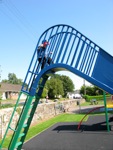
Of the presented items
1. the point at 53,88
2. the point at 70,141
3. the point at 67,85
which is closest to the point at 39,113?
the point at 70,141

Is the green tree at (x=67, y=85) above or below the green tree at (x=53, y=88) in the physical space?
above

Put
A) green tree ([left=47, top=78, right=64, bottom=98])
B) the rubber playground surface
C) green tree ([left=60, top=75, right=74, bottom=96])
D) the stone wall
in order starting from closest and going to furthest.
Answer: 1. the rubber playground surface
2. the stone wall
3. green tree ([left=47, top=78, right=64, bottom=98])
4. green tree ([left=60, top=75, right=74, bottom=96])

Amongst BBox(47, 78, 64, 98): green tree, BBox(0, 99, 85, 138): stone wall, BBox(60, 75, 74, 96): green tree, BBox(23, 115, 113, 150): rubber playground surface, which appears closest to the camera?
BBox(23, 115, 113, 150): rubber playground surface

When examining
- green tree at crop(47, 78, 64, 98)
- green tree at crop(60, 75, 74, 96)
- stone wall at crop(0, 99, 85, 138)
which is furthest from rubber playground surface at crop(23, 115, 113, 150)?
green tree at crop(60, 75, 74, 96)

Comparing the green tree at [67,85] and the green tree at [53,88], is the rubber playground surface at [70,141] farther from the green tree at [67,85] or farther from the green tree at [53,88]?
the green tree at [67,85]

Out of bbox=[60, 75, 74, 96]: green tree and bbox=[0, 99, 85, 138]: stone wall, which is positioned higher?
bbox=[60, 75, 74, 96]: green tree

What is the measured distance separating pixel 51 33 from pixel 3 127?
5.90m

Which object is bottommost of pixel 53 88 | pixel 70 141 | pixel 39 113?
pixel 70 141

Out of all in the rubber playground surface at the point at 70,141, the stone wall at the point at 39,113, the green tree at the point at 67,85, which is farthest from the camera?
the green tree at the point at 67,85

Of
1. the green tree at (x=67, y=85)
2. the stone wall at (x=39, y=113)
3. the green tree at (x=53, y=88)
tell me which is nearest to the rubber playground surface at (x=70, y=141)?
the stone wall at (x=39, y=113)

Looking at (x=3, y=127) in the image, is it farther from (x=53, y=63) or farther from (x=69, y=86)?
(x=69, y=86)

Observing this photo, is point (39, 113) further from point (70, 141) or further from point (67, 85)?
point (67, 85)

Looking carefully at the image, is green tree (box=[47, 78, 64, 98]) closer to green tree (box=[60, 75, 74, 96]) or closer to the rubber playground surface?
green tree (box=[60, 75, 74, 96])

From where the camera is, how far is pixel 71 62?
621 centimetres
